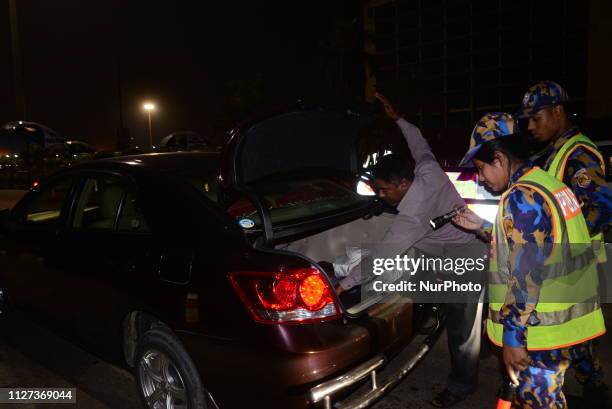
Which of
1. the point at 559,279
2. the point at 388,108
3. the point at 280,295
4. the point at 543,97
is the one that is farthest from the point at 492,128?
the point at 280,295

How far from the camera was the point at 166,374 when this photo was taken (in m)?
2.84

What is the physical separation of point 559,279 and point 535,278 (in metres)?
0.14

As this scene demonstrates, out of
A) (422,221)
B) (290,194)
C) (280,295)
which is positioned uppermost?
(290,194)

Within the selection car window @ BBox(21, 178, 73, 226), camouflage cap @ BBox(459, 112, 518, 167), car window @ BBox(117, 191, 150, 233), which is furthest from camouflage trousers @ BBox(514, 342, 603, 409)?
car window @ BBox(21, 178, 73, 226)

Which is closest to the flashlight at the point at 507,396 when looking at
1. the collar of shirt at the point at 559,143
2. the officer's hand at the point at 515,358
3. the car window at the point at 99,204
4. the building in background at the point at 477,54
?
the officer's hand at the point at 515,358

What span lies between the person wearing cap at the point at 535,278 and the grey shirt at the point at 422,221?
757mm

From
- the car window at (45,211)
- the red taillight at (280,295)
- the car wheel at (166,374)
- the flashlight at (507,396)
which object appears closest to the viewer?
the flashlight at (507,396)

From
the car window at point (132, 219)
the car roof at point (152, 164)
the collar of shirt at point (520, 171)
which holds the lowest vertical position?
the car window at point (132, 219)

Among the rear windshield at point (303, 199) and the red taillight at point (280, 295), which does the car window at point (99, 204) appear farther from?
the red taillight at point (280, 295)

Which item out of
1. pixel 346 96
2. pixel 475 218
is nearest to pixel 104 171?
pixel 346 96

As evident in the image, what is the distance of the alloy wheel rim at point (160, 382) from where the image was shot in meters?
2.76

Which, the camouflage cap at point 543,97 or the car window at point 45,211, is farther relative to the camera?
the car window at point 45,211

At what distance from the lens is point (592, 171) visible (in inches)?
120

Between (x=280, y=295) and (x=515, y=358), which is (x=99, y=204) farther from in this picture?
(x=515, y=358)
